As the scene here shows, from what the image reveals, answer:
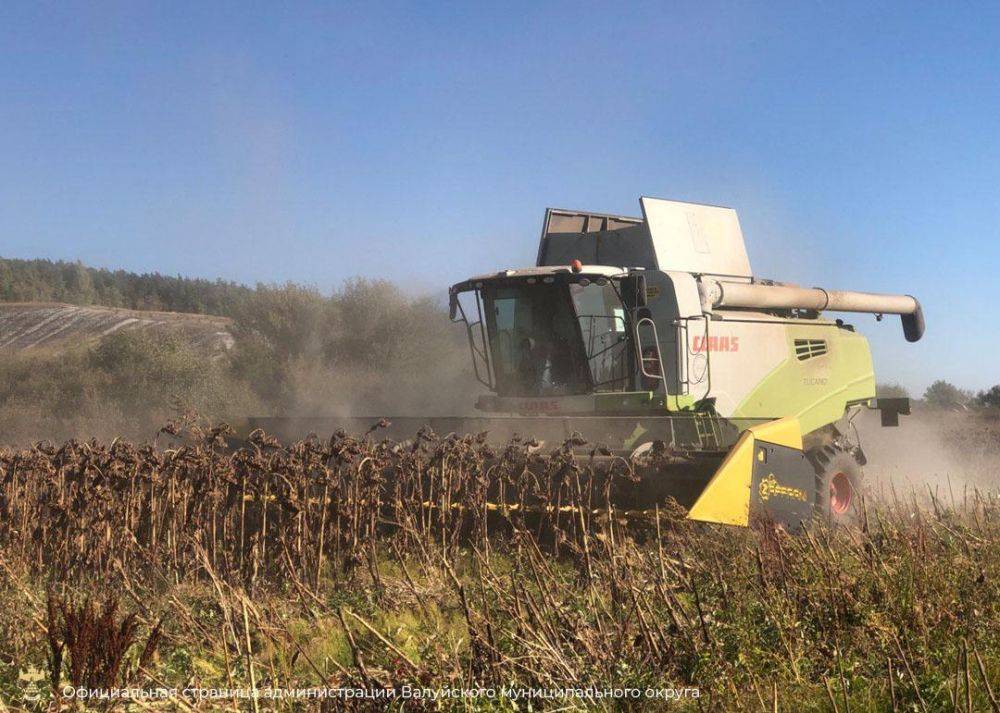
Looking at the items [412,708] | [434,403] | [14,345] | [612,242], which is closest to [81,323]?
[14,345]

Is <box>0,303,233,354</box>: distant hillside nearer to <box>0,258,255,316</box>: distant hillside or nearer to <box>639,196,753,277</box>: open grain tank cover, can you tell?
<box>0,258,255,316</box>: distant hillside

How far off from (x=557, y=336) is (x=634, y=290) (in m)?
0.90

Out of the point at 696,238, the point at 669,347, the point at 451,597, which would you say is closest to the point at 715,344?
the point at 669,347

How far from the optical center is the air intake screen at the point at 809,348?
399 inches

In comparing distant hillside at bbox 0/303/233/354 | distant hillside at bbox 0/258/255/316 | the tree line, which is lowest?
the tree line

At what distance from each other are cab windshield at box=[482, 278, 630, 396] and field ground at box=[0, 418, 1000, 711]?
2.67 metres

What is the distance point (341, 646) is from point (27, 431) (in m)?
15.2

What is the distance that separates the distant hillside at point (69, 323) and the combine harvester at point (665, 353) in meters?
26.1

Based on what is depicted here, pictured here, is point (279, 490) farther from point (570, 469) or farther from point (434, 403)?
point (434, 403)

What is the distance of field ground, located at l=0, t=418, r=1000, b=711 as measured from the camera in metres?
3.13

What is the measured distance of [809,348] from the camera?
10336 millimetres

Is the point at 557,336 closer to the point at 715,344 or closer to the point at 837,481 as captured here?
the point at 715,344

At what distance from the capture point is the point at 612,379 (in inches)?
353

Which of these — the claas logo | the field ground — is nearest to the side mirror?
the claas logo
